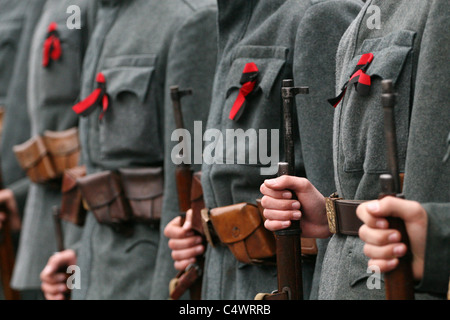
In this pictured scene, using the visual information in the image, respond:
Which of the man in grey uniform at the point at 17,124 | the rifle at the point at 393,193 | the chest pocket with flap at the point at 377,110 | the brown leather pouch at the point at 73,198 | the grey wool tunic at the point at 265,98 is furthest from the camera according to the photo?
the man in grey uniform at the point at 17,124

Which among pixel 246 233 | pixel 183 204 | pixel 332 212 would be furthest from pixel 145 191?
pixel 332 212

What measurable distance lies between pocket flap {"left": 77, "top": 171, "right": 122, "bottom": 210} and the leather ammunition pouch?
0.86m

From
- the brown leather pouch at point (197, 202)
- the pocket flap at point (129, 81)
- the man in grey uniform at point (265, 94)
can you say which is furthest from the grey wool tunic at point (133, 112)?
the man in grey uniform at point (265, 94)

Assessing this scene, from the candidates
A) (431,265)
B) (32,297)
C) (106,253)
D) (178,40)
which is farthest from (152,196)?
(32,297)

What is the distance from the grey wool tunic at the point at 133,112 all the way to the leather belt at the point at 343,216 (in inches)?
44.6

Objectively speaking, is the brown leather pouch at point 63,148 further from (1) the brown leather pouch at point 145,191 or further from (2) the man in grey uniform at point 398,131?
(2) the man in grey uniform at point 398,131

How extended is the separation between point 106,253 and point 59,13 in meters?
1.41

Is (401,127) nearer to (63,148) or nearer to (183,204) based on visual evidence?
(183,204)

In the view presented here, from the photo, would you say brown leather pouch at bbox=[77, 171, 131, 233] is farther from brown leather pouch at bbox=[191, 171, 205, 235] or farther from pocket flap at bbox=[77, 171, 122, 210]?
brown leather pouch at bbox=[191, 171, 205, 235]

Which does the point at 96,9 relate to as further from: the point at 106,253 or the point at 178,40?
the point at 106,253

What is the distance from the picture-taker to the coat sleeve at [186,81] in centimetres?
296

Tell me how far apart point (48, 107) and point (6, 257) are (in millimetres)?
1127

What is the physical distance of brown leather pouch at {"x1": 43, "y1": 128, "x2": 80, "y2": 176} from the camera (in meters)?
4.09

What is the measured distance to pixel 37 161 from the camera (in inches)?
163
